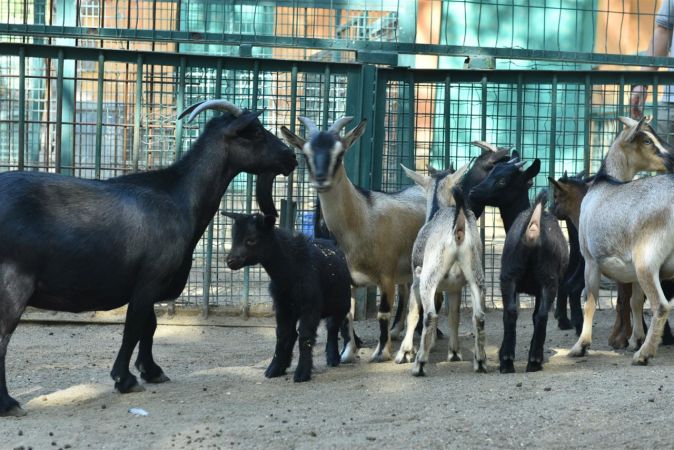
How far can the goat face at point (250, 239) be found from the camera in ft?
27.7

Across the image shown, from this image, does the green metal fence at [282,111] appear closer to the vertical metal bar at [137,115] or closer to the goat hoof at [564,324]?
the vertical metal bar at [137,115]

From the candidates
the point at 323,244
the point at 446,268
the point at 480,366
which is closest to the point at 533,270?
the point at 446,268

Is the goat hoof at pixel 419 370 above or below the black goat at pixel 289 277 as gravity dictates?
below

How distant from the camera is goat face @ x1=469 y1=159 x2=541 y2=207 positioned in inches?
358

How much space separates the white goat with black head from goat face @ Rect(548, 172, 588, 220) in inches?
49.5

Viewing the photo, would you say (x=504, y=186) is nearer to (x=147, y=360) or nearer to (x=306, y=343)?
(x=306, y=343)

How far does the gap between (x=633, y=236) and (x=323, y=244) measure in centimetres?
238

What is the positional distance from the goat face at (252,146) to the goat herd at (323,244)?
0.01m

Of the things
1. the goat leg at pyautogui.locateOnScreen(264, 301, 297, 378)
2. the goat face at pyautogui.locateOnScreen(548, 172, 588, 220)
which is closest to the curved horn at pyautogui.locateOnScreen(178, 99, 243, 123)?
the goat leg at pyautogui.locateOnScreen(264, 301, 297, 378)

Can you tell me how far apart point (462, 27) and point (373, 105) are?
10.1 feet

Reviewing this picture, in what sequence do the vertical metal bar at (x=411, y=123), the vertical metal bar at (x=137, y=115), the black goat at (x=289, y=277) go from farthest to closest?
the vertical metal bar at (x=411, y=123) → the vertical metal bar at (x=137, y=115) → the black goat at (x=289, y=277)

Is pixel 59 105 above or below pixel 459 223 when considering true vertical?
above

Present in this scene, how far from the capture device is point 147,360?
27.1 feet

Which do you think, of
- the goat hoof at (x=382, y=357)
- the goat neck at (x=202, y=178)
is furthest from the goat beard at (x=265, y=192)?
the goat hoof at (x=382, y=357)
